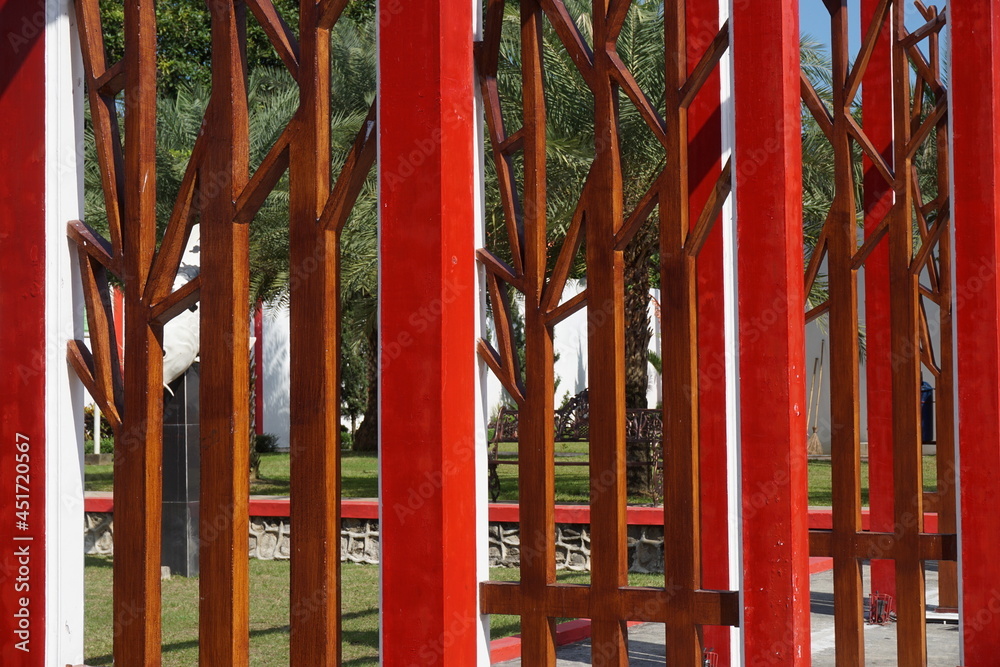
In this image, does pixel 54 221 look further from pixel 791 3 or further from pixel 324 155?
pixel 791 3

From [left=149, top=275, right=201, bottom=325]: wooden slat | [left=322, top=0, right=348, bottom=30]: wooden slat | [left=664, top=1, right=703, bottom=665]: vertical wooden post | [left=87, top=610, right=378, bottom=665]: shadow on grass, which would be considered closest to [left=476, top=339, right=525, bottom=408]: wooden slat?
[left=664, top=1, right=703, bottom=665]: vertical wooden post

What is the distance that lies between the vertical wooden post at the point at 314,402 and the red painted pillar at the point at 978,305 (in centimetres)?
333

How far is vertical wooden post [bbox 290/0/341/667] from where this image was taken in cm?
398

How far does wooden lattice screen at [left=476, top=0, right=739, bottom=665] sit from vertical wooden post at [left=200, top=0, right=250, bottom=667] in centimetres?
84

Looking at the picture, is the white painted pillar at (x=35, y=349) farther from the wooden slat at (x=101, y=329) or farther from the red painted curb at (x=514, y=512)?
the red painted curb at (x=514, y=512)

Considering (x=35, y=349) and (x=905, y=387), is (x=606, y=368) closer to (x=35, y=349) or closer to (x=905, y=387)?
(x=35, y=349)

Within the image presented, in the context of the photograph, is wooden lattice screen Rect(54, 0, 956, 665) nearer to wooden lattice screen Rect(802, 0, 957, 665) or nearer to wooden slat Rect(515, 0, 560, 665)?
wooden slat Rect(515, 0, 560, 665)

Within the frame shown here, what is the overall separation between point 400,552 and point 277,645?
512cm

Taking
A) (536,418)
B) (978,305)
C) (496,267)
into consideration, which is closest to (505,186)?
(496,267)

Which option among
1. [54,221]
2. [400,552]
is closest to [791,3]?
[400,552]

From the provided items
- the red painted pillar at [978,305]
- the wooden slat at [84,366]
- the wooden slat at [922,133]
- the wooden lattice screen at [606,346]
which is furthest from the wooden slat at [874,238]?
the wooden slat at [84,366]

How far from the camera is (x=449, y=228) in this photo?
11.6 feet

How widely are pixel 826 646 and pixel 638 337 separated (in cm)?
863

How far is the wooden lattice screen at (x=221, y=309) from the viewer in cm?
400
